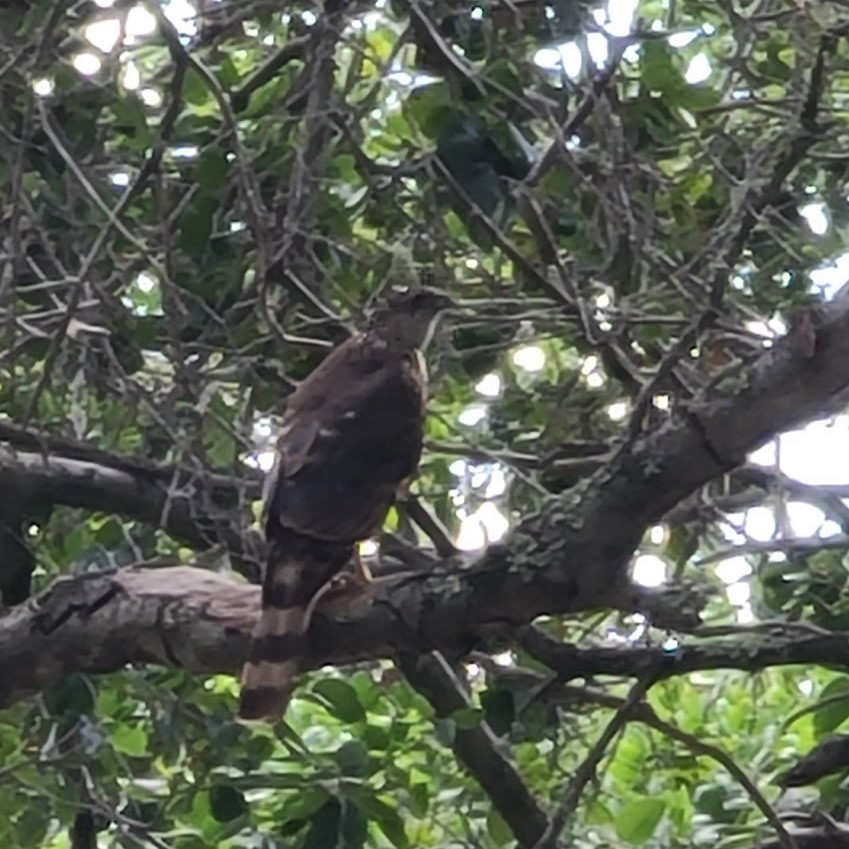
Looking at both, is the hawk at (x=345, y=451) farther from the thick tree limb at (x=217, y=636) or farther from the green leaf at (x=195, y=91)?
the green leaf at (x=195, y=91)

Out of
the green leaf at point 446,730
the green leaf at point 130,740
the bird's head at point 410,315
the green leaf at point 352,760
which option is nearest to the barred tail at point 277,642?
the green leaf at point 352,760

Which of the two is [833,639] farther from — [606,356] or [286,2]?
[286,2]

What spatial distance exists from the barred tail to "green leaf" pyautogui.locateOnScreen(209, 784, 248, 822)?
16 cm

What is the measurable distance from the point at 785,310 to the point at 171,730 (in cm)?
136

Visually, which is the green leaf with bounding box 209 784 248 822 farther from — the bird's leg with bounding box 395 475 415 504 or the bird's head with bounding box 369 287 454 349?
the bird's head with bounding box 369 287 454 349

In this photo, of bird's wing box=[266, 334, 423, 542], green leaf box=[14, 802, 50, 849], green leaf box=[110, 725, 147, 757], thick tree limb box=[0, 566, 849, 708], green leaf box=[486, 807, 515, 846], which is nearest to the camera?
thick tree limb box=[0, 566, 849, 708]

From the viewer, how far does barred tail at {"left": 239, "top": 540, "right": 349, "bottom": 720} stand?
296 centimetres

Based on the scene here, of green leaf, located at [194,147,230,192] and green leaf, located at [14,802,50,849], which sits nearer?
green leaf, located at [194,147,230,192]

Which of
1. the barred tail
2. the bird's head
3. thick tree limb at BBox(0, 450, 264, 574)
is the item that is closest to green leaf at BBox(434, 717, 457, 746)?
the barred tail

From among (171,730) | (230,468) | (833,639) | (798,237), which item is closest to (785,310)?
(798,237)

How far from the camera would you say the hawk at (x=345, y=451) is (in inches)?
125

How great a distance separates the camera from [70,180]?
3.20 m

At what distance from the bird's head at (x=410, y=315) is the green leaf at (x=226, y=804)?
817 millimetres

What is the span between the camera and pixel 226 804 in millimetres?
3164
